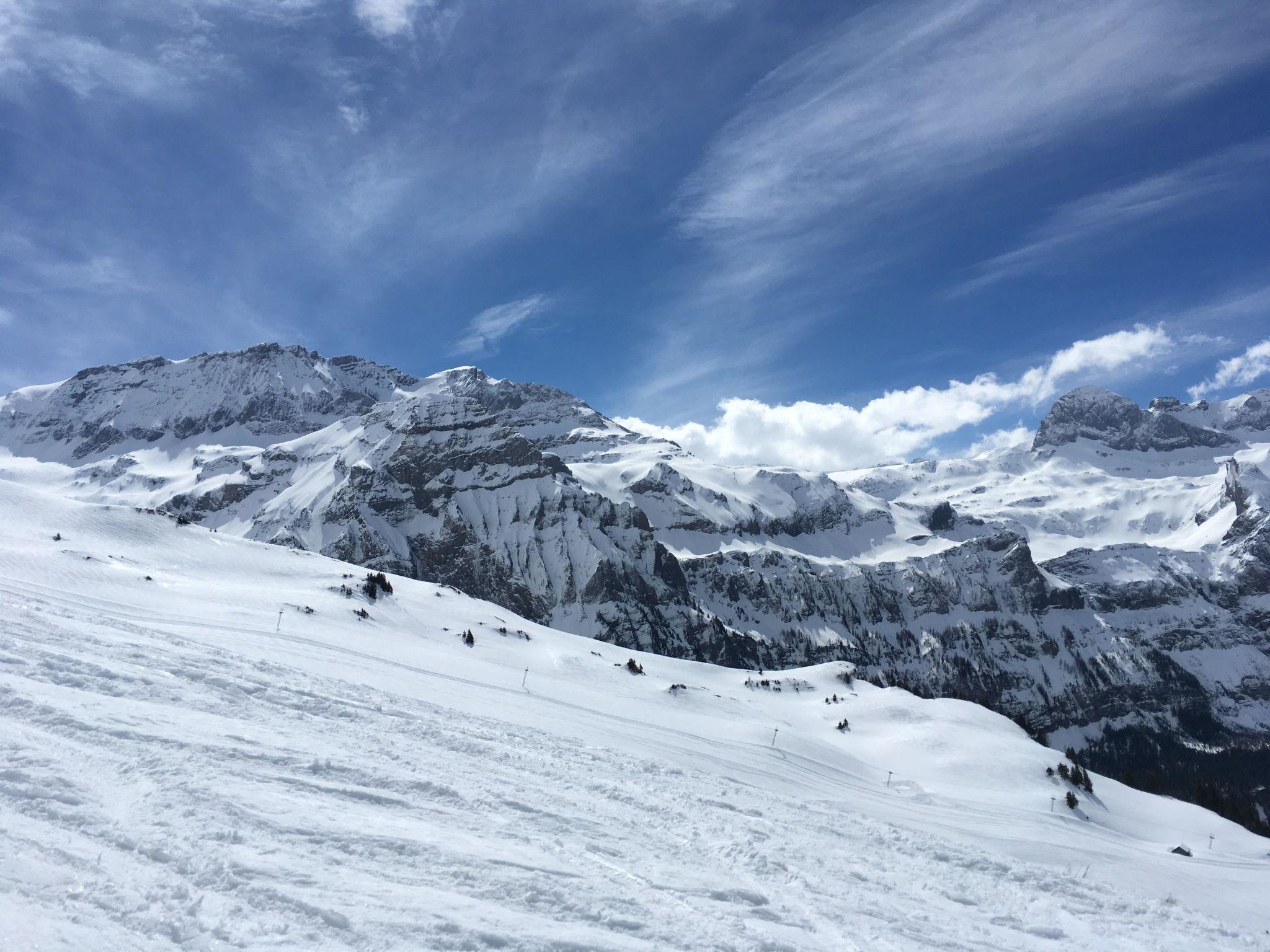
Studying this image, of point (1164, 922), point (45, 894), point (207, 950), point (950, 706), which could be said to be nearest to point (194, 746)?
point (45, 894)

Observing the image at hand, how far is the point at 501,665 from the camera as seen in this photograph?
37438 millimetres

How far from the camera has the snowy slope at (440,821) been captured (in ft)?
29.0

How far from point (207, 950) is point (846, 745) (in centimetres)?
4369

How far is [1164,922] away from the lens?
1808cm

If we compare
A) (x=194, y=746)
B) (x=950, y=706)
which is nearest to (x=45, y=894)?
(x=194, y=746)

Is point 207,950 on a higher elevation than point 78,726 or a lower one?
lower

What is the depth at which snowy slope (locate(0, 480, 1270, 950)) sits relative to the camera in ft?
29.0

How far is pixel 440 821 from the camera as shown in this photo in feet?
40.5

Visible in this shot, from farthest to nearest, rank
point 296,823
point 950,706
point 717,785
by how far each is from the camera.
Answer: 1. point 950,706
2. point 717,785
3. point 296,823

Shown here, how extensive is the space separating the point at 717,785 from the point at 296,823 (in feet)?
43.2

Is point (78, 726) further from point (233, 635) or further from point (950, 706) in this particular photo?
point (950, 706)

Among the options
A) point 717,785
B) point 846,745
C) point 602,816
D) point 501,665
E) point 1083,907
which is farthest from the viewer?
point 846,745

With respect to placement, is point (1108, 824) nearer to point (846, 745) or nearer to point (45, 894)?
point (846, 745)

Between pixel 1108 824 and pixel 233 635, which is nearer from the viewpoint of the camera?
pixel 233 635
